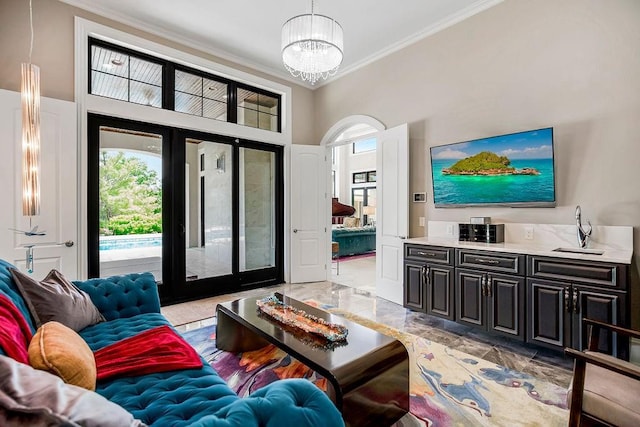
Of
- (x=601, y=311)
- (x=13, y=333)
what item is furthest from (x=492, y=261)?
(x=13, y=333)

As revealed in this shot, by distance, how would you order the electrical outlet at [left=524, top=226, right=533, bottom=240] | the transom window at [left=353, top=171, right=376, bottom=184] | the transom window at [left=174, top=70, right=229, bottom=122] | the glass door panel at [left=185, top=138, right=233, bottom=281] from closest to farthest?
1. the electrical outlet at [left=524, top=226, right=533, bottom=240]
2. the transom window at [left=174, top=70, right=229, bottom=122]
3. the glass door panel at [left=185, top=138, right=233, bottom=281]
4. the transom window at [left=353, top=171, right=376, bottom=184]

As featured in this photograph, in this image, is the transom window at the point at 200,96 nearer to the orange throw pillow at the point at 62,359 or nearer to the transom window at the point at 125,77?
the transom window at the point at 125,77

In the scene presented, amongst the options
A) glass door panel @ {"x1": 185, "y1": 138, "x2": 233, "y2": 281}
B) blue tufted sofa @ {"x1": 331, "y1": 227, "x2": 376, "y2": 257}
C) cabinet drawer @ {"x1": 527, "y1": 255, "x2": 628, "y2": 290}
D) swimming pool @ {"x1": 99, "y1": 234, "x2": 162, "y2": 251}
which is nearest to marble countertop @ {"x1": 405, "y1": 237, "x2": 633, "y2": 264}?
cabinet drawer @ {"x1": 527, "y1": 255, "x2": 628, "y2": 290}

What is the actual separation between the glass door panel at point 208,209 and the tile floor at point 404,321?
1.84 ft

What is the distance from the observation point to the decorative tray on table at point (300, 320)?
2023 mm

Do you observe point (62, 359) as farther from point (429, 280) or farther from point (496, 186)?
point (496, 186)

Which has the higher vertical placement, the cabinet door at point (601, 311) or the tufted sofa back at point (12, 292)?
the tufted sofa back at point (12, 292)

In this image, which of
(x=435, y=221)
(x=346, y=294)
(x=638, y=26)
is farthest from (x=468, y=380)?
(x=638, y=26)

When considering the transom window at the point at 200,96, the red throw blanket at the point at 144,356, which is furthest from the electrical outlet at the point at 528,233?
the transom window at the point at 200,96

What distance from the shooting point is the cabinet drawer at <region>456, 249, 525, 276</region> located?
112 inches

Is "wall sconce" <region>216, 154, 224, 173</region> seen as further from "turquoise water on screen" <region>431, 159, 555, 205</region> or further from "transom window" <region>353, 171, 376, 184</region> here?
"transom window" <region>353, 171, 376, 184</region>

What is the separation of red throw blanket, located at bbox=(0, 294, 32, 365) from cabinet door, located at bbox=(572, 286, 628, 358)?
3.25 meters

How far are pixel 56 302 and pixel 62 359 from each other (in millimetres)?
949

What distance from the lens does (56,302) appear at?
1966 millimetres
